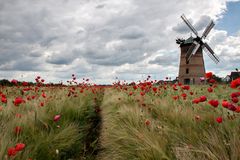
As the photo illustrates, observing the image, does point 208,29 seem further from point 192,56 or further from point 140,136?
point 140,136

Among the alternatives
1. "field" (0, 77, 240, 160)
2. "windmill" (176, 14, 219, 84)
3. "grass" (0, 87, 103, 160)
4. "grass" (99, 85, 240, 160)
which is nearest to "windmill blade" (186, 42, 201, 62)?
"windmill" (176, 14, 219, 84)

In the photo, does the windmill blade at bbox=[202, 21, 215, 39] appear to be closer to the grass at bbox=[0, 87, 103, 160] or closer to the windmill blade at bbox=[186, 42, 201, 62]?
the windmill blade at bbox=[186, 42, 201, 62]

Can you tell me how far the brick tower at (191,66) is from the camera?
3941cm

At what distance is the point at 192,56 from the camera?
39.2 meters

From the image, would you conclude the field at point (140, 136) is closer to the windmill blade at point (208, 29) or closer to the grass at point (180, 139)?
the grass at point (180, 139)

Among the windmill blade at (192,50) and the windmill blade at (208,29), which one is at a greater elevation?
the windmill blade at (208,29)

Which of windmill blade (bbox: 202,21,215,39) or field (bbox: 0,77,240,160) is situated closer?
field (bbox: 0,77,240,160)

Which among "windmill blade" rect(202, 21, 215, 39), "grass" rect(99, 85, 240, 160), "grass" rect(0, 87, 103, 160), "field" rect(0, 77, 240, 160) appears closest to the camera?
"grass" rect(99, 85, 240, 160)

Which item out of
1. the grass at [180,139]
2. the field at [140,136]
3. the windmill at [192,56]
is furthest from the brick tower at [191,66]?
the grass at [180,139]

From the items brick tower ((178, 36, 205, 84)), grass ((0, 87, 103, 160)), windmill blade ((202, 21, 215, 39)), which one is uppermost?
windmill blade ((202, 21, 215, 39))

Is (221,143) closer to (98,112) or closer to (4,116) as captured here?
(4,116)

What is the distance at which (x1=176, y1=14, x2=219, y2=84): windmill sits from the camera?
38.1m

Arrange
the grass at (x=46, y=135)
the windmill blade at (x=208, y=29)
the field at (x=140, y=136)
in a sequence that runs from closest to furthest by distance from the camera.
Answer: the field at (x=140, y=136) < the grass at (x=46, y=135) < the windmill blade at (x=208, y=29)

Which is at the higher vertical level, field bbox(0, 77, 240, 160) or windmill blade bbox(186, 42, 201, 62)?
windmill blade bbox(186, 42, 201, 62)
